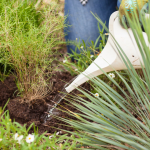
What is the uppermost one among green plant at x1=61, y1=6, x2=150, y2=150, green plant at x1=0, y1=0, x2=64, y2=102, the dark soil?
green plant at x1=0, y1=0, x2=64, y2=102

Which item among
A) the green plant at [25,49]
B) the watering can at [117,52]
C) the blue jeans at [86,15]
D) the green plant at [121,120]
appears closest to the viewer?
the green plant at [121,120]

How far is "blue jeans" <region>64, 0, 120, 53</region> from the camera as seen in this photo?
2172 millimetres

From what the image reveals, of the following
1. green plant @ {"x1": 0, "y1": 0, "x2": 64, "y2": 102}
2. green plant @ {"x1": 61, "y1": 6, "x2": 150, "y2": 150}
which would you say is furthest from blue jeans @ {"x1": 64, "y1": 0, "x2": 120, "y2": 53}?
green plant @ {"x1": 61, "y1": 6, "x2": 150, "y2": 150}

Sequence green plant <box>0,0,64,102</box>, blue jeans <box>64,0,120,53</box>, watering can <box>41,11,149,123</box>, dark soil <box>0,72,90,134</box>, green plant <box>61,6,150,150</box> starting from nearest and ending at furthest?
green plant <box>61,6,150,150</box> < watering can <box>41,11,149,123</box> < green plant <box>0,0,64,102</box> < dark soil <box>0,72,90,134</box> < blue jeans <box>64,0,120,53</box>

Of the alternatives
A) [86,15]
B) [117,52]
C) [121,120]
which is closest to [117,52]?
[117,52]

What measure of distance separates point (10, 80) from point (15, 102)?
12.7 inches

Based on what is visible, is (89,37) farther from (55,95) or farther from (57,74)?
(55,95)

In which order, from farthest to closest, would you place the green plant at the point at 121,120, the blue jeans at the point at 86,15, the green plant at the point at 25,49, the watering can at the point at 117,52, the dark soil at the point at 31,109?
the blue jeans at the point at 86,15 < the dark soil at the point at 31,109 < the green plant at the point at 25,49 < the watering can at the point at 117,52 < the green plant at the point at 121,120

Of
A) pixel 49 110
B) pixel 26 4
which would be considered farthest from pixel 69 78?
pixel 26 4

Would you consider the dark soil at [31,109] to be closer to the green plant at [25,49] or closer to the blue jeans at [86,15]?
the green plant at [25,49]

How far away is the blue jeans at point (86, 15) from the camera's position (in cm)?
217

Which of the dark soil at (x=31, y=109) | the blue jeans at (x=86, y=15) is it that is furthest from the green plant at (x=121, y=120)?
the blue jeans at (x=86, y=15)

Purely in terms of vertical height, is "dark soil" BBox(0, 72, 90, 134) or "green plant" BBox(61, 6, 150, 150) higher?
"green plant" BBox(61, 6, 150, 150)

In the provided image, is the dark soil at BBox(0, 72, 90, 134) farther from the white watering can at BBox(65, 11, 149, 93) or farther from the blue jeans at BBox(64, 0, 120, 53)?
the blue jeans at BBox(64, 0, 120, 53)
